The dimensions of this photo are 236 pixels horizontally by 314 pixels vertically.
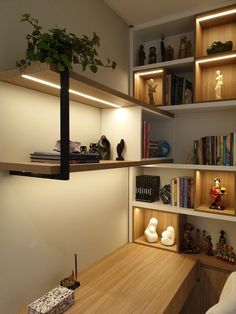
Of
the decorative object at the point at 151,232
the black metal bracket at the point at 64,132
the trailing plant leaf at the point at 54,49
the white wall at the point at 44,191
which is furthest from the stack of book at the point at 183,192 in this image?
the trailing plant leaf at the point at 54,49

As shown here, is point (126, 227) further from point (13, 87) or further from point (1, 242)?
point (13, 87)

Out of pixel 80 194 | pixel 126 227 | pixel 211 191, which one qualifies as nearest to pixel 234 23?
pixel 211 191

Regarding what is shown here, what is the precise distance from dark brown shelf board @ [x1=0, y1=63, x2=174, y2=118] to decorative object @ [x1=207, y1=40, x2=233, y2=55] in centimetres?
75

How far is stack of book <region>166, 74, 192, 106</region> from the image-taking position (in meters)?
2.12

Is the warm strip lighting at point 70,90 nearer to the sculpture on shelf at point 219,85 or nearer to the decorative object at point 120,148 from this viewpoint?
the decorative object at point 120,148

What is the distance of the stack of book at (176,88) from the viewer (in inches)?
83.4

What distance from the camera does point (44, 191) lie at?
1422mm

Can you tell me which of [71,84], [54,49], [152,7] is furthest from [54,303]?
[152,7]

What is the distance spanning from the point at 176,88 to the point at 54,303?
1.85 metres

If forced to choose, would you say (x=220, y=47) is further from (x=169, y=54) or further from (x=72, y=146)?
(x=72, y=146)

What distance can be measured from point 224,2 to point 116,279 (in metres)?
2.18

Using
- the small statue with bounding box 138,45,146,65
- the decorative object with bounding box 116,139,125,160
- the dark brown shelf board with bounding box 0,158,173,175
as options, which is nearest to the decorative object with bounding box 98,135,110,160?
the decorative object with bounding box 116,139,125,160

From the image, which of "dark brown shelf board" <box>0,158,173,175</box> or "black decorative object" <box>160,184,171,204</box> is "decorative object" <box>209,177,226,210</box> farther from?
"dark brown shelf board" <box>0,158,173,175</box>

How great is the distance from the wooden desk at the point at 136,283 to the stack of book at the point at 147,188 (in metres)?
0.45
